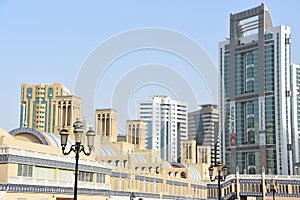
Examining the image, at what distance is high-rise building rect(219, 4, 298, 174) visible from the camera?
11850cm

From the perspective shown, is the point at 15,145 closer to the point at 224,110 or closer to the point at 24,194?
the point at 24,194

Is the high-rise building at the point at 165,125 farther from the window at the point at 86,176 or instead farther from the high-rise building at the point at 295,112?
the window at the point at 86,176

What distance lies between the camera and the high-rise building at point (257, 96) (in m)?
118

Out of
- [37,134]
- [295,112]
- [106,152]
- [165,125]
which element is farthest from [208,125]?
[37,134]

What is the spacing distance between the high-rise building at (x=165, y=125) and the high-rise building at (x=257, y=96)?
1369 cm

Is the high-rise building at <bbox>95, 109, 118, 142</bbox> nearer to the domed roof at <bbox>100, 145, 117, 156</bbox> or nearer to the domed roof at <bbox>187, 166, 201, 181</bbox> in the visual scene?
the domed roof at <bbox>187, 166, 201, 181</bbox>

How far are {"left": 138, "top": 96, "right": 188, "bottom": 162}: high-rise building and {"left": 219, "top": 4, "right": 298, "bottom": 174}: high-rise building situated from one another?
44.9 ft

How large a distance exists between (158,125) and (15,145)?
94.3 m

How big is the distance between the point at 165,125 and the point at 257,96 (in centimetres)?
2682

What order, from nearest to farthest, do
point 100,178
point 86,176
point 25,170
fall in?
point 25,170 → point 86,176 → point 100,178

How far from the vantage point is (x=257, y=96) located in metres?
123

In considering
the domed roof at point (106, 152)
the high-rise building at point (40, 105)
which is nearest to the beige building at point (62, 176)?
the domed roof at point (106, 152)

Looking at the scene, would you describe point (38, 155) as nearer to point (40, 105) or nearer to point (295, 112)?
point (295, 112)

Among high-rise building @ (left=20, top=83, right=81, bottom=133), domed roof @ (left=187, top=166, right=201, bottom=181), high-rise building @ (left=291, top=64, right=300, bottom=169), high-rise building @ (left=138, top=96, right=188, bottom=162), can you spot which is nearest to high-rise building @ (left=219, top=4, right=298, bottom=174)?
high-rise building @ (left=291, top=64, right=300, bottom=169)
